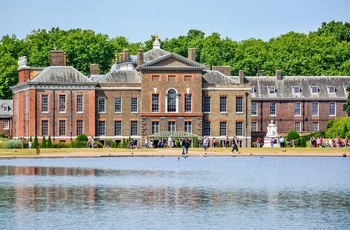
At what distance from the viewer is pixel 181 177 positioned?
67.2 meters

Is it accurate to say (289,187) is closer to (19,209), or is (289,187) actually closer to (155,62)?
(19,209)

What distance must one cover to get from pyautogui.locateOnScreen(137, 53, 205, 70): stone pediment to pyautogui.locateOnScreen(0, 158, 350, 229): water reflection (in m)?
52.2

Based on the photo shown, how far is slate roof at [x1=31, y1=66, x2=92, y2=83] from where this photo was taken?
121 metres

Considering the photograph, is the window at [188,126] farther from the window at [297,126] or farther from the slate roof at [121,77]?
the window at [297,126]

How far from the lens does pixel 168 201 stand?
167ft

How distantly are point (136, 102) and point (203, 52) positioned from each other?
36667mm

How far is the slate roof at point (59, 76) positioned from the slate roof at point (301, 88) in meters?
25.1

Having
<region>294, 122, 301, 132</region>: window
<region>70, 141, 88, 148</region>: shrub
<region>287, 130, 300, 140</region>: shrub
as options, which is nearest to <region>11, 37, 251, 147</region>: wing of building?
<region>287, 130, 300, 140</region>: shrub

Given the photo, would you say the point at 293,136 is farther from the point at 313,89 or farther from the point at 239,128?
the point at 313,89

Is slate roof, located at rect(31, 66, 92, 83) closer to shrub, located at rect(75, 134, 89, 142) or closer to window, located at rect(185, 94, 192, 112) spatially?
shrub, located at rect(75, 134, 89, 142)

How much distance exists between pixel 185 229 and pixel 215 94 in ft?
274

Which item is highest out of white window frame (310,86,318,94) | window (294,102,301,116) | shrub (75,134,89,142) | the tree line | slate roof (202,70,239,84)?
the tree line

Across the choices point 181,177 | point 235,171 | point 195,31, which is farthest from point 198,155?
point 195,31

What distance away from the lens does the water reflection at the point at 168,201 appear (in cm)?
4350
